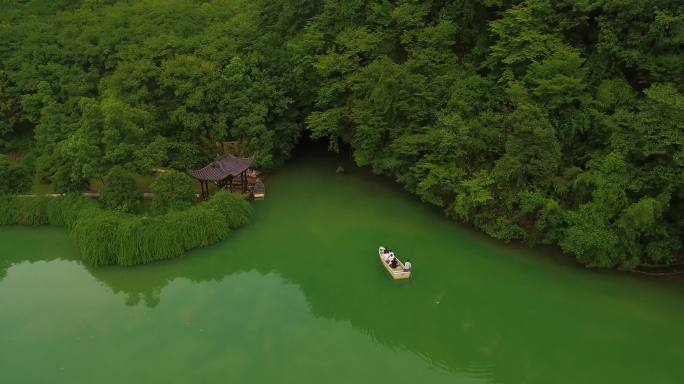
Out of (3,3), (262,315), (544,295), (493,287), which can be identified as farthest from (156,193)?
(3,3)

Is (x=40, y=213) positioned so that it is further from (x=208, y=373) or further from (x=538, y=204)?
(x=538, y=204)

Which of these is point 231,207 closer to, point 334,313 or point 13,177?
point 334,313

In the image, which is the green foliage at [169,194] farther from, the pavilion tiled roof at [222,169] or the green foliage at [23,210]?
the green foliage at [23,210]

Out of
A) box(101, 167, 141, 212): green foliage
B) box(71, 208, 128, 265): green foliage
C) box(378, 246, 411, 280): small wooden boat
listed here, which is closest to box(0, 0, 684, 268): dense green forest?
box(101, 167, 141, 212): green foliage

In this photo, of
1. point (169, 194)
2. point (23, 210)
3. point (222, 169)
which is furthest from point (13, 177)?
point (222, 169)

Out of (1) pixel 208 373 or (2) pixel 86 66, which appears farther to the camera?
(2) pixel 86 66

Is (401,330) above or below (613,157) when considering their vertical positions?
below

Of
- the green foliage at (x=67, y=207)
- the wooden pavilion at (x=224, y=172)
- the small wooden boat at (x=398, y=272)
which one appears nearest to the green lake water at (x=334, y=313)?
the small wooden boat at (x=398, y=272)
